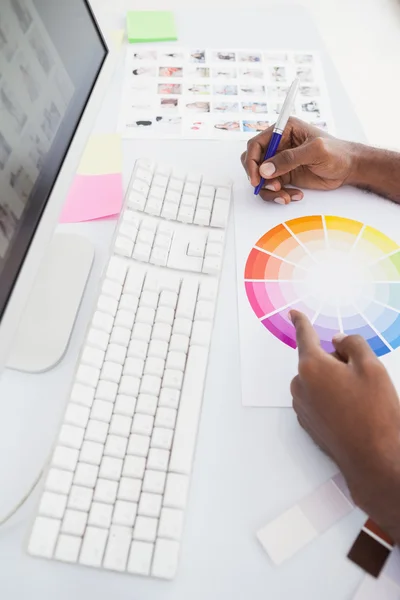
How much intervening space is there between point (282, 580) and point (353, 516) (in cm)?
10

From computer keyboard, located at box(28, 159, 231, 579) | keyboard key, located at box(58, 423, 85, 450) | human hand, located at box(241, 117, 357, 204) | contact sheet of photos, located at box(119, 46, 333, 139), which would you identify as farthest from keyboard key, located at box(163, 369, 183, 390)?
contact sheet of photos, located at box(119, 46, 333, 139)

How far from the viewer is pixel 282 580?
516mm

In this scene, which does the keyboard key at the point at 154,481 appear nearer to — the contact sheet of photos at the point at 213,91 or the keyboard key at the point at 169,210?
the keyboard key at the point at 169,210

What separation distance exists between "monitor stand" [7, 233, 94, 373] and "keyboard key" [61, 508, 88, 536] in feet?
0.58

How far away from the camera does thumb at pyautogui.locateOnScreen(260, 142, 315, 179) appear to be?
77cm

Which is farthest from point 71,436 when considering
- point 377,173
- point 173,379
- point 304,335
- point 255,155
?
point 377,173

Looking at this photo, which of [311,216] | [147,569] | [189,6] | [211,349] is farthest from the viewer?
[189,6]

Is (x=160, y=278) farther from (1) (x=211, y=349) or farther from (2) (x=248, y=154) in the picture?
(2) (x=248, y=154)

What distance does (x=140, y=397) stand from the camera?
0.58 meters

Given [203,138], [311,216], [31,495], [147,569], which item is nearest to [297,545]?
[147,569]

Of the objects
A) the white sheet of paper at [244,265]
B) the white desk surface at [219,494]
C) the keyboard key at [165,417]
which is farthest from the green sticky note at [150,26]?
the keyboard key at [165,417]

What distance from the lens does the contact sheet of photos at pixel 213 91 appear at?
90 cm

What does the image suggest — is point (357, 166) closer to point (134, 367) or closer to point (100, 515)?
point (134, 367)

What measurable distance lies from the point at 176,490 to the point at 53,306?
27cm
